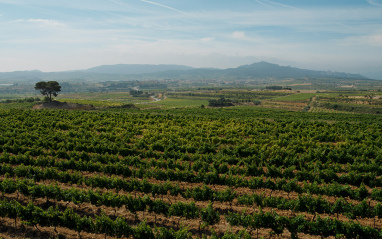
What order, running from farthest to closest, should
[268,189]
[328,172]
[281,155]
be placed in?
[281,155], [328,172], [268,189]

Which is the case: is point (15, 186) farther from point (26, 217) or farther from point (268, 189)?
point (268, 189)

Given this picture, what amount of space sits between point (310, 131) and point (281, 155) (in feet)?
36.5

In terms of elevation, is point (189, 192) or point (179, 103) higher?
point (179, 103)

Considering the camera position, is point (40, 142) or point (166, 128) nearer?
point (40, 142)

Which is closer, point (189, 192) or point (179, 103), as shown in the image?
point (189, 192)

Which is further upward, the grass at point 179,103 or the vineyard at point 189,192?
the grass at point 179,103

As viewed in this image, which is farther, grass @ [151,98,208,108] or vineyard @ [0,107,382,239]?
grass @ [151,98,208,108]

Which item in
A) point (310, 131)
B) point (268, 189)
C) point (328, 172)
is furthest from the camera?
point (310, 131)

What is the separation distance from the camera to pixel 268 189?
50.3 ft

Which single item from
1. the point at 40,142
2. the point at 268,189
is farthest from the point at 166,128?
the point at 268,189

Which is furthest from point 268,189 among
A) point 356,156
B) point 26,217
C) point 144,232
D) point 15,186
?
point 15,186

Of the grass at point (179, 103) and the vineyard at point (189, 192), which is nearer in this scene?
the vineyard at point (189, 192)

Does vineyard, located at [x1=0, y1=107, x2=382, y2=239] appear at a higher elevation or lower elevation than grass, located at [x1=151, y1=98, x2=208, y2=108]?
lower

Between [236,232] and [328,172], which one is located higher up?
[328,172]
